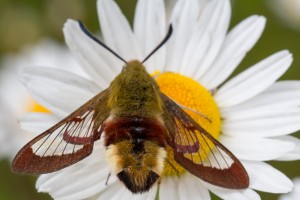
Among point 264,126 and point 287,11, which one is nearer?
point 264,126

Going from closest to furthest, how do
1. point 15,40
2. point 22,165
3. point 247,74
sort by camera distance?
1. point 22,165
2. point 247,74
3. point 15,40

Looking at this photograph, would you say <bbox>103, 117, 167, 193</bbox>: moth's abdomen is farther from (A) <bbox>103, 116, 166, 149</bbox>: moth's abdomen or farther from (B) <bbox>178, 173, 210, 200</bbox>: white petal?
(B) <bbox>178, 173, 210, 200</bbox>: white petal

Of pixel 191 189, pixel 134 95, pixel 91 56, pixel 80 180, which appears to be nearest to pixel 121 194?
pixel 80 180

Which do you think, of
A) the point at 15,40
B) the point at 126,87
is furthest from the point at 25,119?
the point at 15,40

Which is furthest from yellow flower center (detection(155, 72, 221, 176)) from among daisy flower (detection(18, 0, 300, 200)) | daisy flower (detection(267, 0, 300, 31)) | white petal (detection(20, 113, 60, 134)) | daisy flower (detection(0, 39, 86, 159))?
daisy flower (detection(267, 0, 300, 31))

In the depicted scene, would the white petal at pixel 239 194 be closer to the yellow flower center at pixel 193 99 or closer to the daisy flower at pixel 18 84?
the yellow flower center at pixel 193 99

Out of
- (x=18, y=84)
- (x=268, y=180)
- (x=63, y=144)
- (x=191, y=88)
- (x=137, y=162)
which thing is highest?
(x=18, y=84)

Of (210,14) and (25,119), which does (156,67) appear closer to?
(210,14)

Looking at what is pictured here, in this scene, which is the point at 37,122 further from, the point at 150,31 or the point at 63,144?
the point at 150,31
